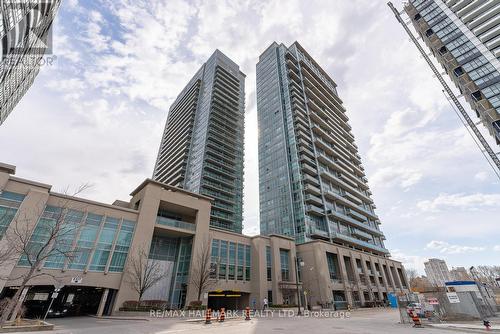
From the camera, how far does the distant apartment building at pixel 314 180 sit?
5325 centimetres

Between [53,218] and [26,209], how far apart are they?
248 cm

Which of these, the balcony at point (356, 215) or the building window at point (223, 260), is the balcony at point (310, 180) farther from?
the building window at point (223, 260)

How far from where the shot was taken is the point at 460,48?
53.4 metres

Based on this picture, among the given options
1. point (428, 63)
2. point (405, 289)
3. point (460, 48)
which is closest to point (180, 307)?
point (405, 289)

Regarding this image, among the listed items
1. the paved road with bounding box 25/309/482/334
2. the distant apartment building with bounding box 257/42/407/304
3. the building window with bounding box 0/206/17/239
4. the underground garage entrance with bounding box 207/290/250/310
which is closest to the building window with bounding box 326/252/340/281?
the distant apartment building with bounding box 257/42/407/304

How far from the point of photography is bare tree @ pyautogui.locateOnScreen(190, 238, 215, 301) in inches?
1248

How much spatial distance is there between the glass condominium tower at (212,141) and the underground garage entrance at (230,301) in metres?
26.3

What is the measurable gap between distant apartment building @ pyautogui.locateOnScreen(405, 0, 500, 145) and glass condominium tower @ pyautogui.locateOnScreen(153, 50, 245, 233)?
205 feet

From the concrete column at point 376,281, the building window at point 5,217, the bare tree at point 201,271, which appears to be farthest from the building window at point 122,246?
the concrete column at point 376,281

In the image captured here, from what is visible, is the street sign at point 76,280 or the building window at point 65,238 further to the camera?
the street sign at point 76,280

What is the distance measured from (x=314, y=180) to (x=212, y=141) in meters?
35.6

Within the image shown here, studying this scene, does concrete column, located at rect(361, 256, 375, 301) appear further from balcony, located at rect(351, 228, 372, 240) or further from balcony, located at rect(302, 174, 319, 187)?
balcony, located at rect(302, 174, 319, 187)

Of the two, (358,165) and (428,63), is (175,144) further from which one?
(428,63)

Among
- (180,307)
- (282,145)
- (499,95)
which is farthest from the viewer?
(282,145)
